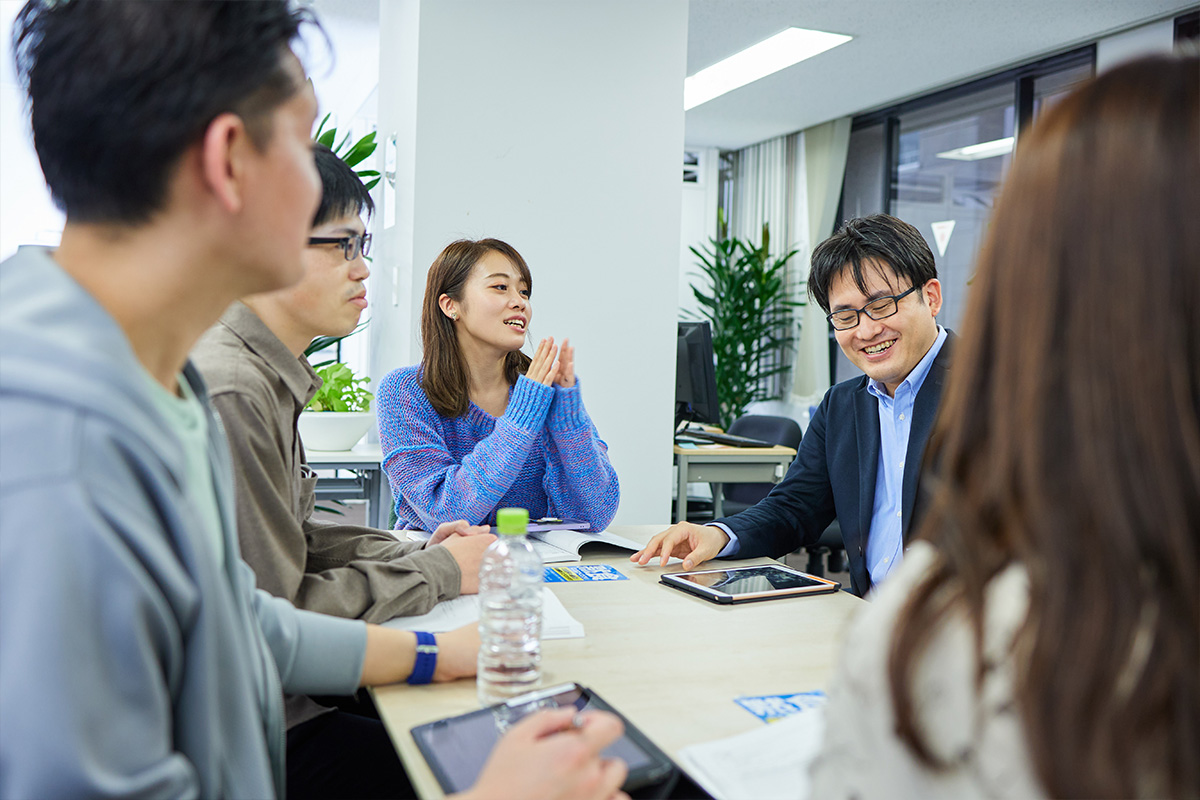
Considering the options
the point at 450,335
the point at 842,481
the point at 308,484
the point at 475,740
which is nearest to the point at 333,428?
the point at 450,335

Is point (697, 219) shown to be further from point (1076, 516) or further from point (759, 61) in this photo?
point (1076, 516)

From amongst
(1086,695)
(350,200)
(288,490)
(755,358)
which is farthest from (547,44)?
(755,358)

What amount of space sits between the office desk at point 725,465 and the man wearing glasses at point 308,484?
2.21m

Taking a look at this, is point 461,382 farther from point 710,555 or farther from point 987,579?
point 987,579

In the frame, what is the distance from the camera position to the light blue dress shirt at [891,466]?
184cm

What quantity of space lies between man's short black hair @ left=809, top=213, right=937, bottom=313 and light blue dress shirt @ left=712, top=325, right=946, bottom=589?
0.54 feet

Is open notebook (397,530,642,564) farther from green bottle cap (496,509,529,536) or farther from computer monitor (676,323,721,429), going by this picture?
computer monitor (676,323,721,429)

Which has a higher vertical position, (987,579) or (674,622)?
(987,579)

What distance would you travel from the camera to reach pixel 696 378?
411 cm

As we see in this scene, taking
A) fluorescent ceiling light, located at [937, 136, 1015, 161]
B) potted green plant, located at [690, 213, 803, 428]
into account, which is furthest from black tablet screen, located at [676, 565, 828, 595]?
potted green plant, located at [690, 213, 803, 428]

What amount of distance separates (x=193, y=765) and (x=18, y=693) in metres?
0.17

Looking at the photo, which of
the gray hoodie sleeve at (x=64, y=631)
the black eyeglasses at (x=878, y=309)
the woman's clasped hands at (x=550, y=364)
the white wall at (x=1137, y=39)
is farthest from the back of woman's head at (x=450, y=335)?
the white wall at (x=1137, y=39)

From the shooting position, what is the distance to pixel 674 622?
4.45 feet

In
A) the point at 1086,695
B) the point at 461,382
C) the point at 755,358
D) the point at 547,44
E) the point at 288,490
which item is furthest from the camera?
the point at 755,358
